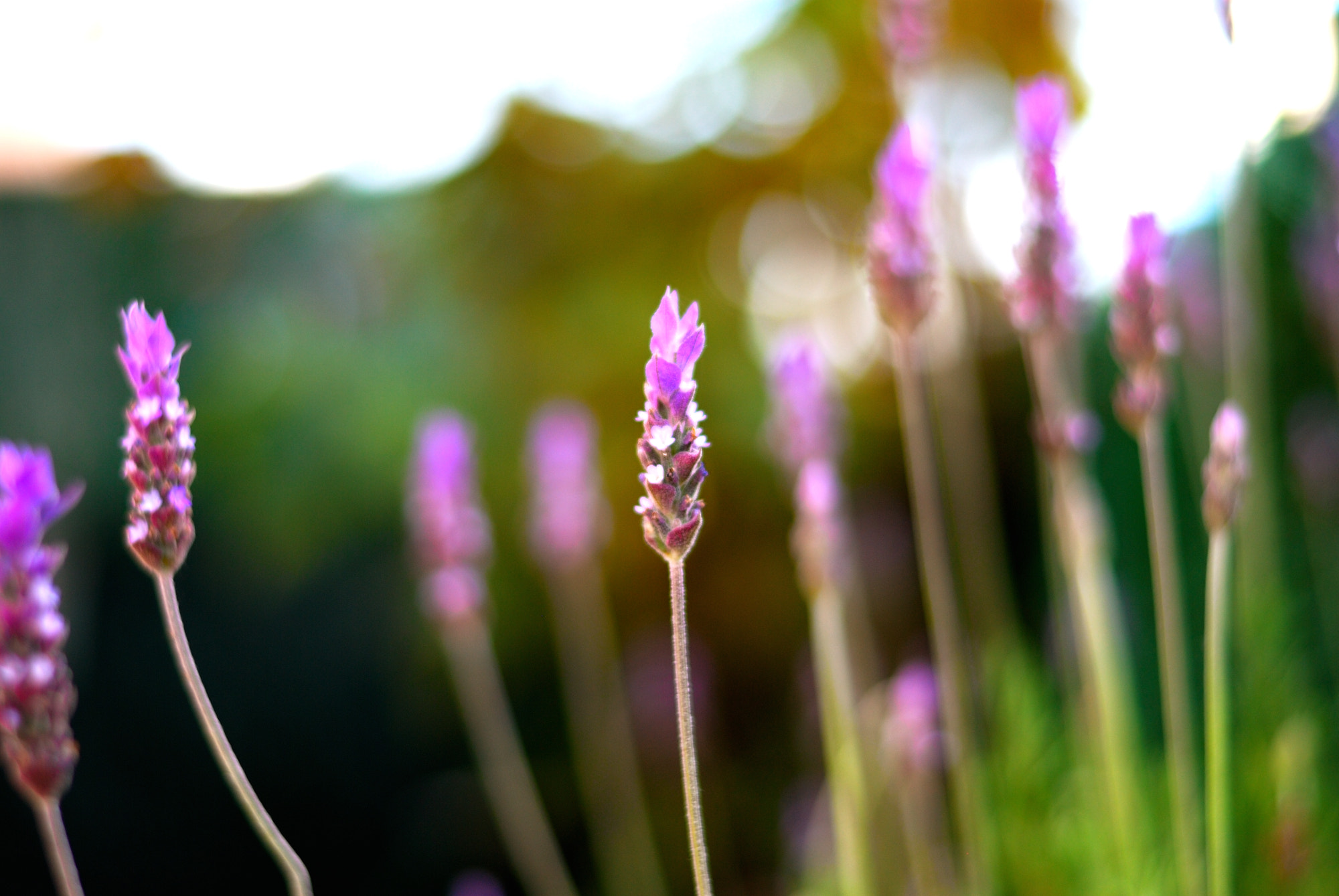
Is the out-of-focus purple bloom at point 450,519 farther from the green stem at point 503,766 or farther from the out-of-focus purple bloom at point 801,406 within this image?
the out-of-focus purple bloom at point 801,406

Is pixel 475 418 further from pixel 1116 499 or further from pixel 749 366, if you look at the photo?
pixel 1116 499

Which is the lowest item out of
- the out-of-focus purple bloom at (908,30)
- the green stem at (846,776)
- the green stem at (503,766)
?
the green stem at (503,766)

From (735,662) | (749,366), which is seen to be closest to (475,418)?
(749,366)

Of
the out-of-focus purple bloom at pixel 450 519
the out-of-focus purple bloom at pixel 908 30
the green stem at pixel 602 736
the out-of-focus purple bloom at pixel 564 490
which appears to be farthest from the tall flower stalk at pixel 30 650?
the green stem at pixel 602 736

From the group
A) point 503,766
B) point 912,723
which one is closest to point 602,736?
point 503,766

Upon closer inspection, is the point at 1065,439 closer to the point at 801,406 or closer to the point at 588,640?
the point at 801,406

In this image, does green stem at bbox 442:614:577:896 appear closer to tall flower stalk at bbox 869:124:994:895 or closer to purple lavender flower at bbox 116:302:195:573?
tall flower stalk at bbox 869:124:994:895

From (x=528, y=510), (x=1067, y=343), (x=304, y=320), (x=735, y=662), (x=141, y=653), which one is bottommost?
(x=735, y=662)
